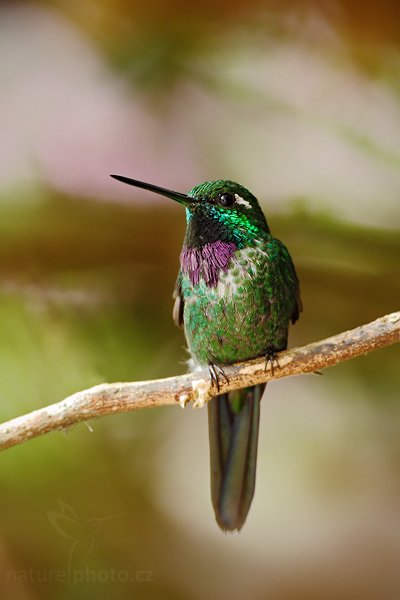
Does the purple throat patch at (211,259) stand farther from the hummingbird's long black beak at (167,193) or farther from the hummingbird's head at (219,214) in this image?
the hummingbird's long black beak at (167,193)


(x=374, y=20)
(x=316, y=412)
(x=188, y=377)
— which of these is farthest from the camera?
(x=316, y=412)

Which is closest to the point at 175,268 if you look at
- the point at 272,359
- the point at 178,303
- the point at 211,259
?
the point at 178,303

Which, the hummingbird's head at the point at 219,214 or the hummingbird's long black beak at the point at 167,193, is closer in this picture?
the hummingbird's long black beak at the point at 167,193

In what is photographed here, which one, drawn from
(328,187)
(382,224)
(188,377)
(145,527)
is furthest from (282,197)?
(145,527)

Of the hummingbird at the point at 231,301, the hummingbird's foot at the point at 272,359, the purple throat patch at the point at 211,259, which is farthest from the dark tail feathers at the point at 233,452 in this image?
the purple throat patch at the point at 211,259

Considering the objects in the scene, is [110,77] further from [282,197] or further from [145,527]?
[145,527]
